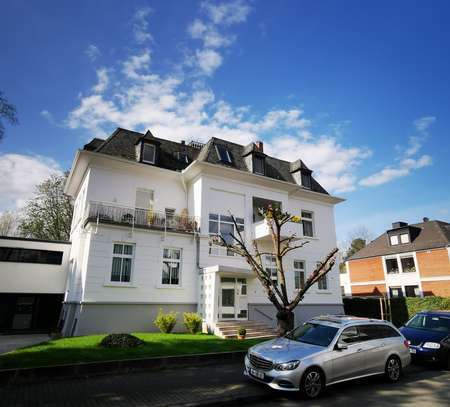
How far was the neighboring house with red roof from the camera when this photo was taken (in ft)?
94.5

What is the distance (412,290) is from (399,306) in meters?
10.2

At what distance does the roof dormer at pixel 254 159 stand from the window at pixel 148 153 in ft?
20.1

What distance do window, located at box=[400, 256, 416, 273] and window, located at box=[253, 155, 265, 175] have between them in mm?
20997

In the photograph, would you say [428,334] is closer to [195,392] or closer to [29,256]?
[195,392]

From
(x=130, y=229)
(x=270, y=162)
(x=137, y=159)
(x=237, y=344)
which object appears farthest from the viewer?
(x=270, y=162)

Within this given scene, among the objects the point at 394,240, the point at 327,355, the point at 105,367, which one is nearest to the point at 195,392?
the point at 105,367

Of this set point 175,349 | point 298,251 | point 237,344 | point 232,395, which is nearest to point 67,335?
point 175,349

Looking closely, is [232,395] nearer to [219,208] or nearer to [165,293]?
[165,293]

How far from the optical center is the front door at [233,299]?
16.3 m

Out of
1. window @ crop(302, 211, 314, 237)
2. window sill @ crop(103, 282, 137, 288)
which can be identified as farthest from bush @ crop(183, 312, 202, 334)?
window @ crop(302, 211, 314, 237)

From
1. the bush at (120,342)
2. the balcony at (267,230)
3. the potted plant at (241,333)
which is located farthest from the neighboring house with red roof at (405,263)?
the bush at (120,342)

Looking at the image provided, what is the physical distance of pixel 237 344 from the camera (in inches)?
475

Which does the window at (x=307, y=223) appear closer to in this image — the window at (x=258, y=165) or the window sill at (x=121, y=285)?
the window at (x=258, y=165)

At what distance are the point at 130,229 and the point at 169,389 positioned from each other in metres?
9.68
